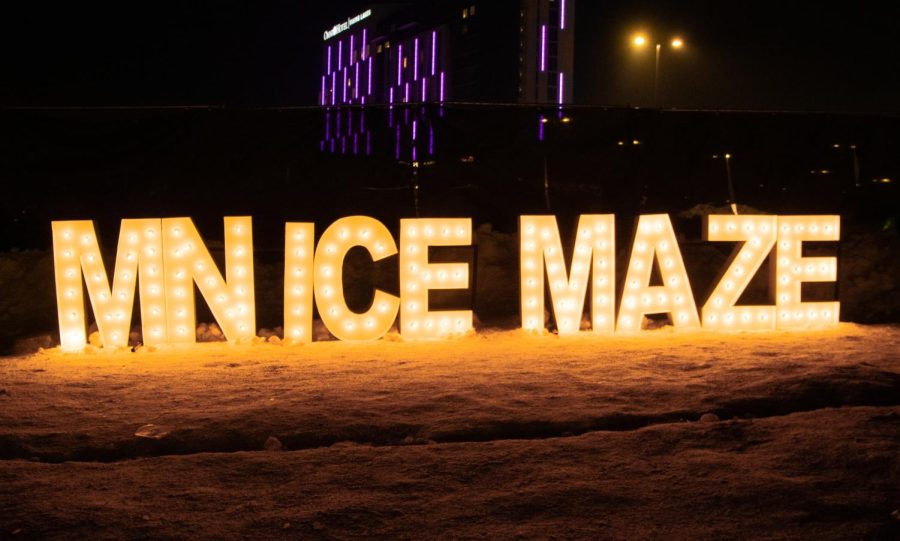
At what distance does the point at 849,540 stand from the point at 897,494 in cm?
66

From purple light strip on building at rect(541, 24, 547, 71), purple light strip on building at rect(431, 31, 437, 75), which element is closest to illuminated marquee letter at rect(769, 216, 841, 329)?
purple light strip on building at rect(541, 24, 547, 71)

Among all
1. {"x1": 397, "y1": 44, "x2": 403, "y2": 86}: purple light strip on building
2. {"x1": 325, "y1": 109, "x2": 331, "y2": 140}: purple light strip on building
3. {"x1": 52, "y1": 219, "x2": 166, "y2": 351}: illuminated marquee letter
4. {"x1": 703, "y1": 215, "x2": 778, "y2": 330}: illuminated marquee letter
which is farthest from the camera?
{"x1": 397, "y1": 44, "x2": 403, "y2": 86}: purple light strip on building

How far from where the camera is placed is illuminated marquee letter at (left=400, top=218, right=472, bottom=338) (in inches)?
321

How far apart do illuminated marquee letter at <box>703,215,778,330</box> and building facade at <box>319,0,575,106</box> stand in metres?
8.51

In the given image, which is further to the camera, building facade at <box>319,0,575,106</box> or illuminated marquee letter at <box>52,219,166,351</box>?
building facade at <box>319,0,575,106</box>

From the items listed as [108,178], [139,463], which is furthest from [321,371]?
[108,178]

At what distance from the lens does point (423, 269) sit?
8.14 m

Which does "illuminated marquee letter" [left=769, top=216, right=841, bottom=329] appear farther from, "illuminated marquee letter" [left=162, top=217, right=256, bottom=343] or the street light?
the street light

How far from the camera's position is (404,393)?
5879mm

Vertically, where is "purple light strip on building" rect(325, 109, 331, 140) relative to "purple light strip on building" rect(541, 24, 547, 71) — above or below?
below

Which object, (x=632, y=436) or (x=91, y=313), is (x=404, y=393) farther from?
(x=91, y=313)

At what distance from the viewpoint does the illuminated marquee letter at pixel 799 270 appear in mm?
8758

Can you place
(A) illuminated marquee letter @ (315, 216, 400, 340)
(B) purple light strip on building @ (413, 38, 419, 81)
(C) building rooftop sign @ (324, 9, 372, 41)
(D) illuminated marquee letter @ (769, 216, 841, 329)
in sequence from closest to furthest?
(A) illuminated marquee letter @ (315, 216, 400, 340) < (D) illuminated marquee letter @ (769, 216, 841, 329) < (B) purple light strip on building @ (413, 38, 419, 81) < (C) building rooftop sign @ (324, 9, 372, 41)

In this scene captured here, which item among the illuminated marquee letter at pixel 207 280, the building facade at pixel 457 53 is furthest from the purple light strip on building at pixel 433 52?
the illuminated marquee letter at pixel 207 280
